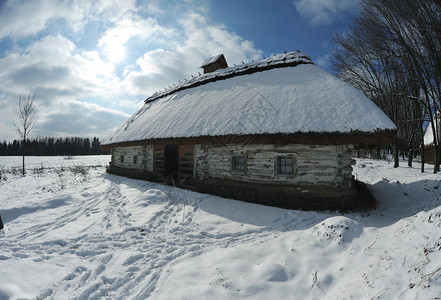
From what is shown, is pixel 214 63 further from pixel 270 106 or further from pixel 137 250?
pixel 137 250

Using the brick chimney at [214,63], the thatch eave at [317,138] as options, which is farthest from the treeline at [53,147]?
the thatch eave at [317,138]

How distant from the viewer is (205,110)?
8.98m

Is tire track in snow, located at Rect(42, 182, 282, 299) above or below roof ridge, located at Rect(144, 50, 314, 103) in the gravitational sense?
below

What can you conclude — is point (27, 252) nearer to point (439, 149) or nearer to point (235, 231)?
point (235, 231)

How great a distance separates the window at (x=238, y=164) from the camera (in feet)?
24.6

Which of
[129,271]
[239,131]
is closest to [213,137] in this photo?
[239,131]

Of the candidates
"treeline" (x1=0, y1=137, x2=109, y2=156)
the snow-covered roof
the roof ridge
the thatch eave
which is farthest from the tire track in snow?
"treeline" (x1=0, y1=137, x2=109, y2=156)

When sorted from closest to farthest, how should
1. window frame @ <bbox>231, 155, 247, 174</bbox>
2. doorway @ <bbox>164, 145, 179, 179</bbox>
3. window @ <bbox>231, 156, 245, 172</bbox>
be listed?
1. window frame @ <bbox>231, 155, 247, 174</bbox>
2. window @ <bbox>231, 156, 245, 172</bbox>
3. doorway @ <bbox>164, 145, 179, 179</bbox>

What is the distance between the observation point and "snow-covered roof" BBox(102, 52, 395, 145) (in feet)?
20.3

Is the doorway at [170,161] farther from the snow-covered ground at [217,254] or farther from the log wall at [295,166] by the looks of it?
the snow-covered ground at [217,254]

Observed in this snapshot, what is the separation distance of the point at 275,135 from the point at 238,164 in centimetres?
196

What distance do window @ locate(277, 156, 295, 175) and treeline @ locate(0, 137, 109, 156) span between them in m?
63.5

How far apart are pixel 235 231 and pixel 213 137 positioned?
362 centimetres

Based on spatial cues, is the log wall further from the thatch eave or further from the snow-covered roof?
the snow-covered roof
